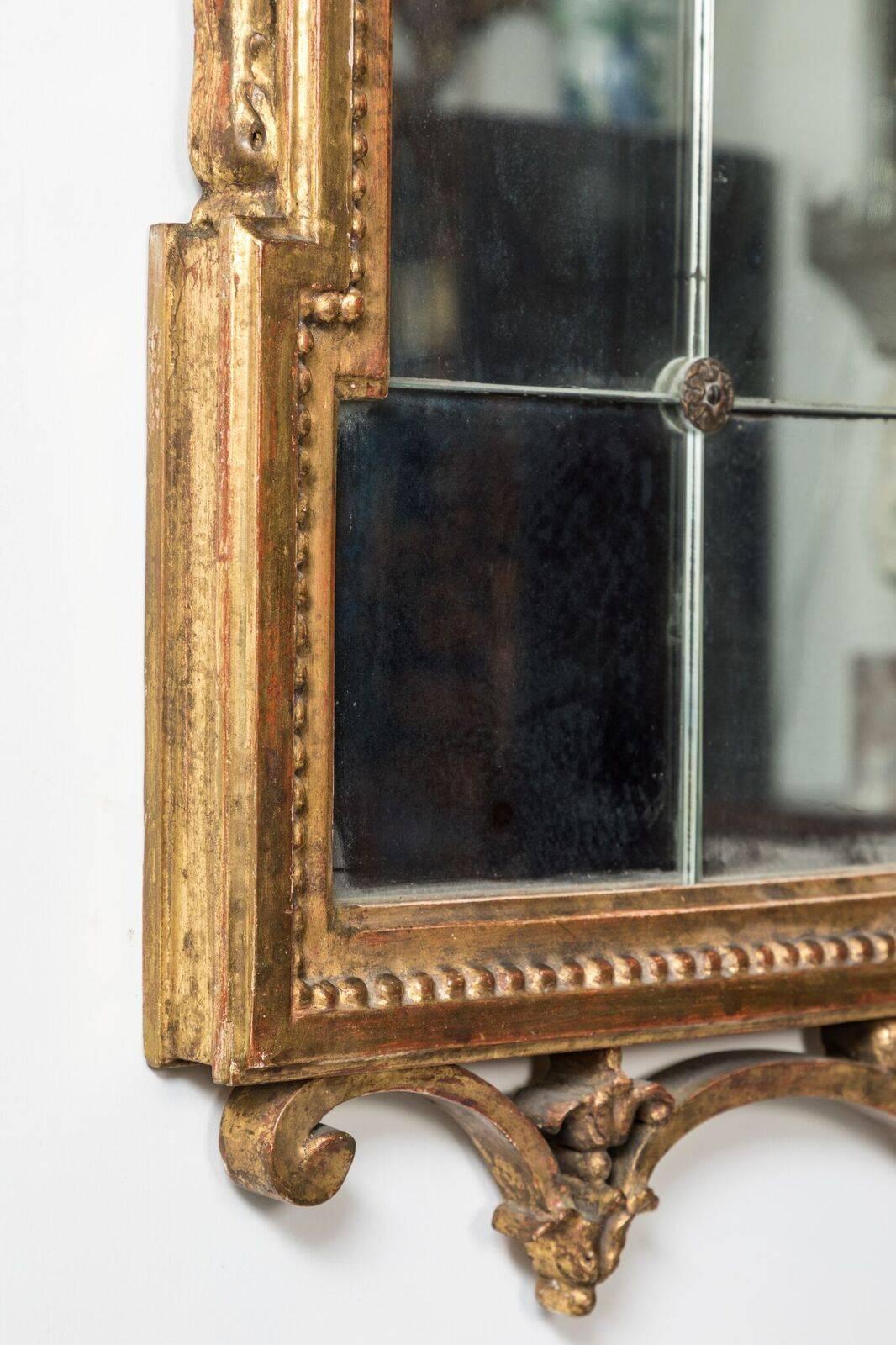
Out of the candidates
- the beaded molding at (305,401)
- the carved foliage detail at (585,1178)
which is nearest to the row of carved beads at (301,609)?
the beaded molding at (305,401)

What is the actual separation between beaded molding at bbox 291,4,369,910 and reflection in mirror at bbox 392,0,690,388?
0.03m

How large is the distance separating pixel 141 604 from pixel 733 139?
1.00 feet

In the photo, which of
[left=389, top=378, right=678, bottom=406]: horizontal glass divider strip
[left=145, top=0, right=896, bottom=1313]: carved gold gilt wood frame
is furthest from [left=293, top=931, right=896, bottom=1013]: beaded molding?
[left=389, top=378, right=678, bottom=406]: horizontal glass divider strip

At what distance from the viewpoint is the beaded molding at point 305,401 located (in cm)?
62

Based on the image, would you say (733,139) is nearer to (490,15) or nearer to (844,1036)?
(490,15)

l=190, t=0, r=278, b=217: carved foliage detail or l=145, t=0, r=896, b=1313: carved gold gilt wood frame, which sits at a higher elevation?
l=190, t=0, r=278, b=217: carved foliage detail

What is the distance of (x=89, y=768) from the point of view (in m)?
0.63

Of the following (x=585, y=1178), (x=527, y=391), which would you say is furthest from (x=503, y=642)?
(x=585, y=1178)

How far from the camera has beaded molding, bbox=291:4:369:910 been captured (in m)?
0.62

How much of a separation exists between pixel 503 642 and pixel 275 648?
11cm

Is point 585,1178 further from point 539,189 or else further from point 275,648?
point 539,189

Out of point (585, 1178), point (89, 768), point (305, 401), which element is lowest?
point (585, 1178)

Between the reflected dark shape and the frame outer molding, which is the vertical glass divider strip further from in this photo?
the frame outer molding

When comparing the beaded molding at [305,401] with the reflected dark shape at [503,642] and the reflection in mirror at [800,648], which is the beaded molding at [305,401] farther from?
the reflection in mirror at [800,648]
